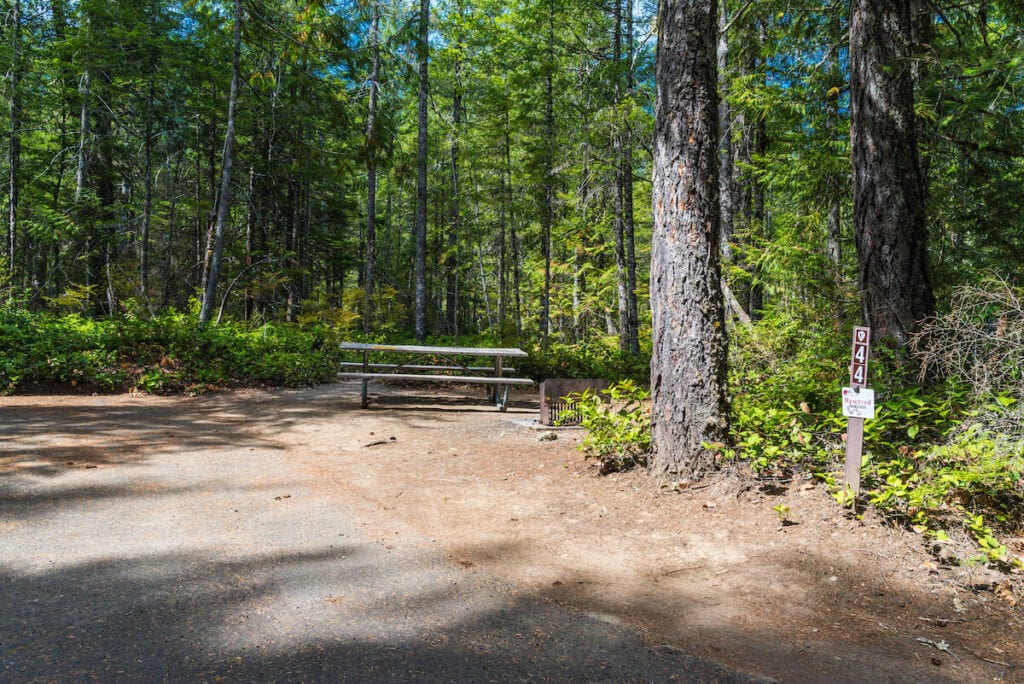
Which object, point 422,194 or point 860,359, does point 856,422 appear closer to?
point 860,359

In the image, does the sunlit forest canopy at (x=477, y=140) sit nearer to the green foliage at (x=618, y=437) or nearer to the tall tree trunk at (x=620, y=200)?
the tall tree trunk at (x=620, y=200)

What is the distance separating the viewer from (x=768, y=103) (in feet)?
28.2

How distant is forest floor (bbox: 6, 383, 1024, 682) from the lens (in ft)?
8.53

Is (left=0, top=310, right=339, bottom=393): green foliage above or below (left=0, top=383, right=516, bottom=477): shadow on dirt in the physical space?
above

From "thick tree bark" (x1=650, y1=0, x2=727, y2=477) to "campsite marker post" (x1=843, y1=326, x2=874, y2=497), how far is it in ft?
3.02

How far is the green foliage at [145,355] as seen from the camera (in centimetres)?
908

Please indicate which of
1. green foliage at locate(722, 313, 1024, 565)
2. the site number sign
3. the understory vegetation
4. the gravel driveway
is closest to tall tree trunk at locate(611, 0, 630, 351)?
the understory vegetation

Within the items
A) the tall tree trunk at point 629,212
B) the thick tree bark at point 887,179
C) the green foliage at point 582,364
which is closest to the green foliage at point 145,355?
the green foliage at point 582,364

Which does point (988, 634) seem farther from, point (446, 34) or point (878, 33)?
point (446, 34)

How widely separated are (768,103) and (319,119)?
48.3 feet

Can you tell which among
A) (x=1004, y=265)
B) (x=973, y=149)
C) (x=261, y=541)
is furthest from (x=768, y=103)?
(x=261, y=541)

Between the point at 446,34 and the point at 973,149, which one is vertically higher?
the point at 446,34

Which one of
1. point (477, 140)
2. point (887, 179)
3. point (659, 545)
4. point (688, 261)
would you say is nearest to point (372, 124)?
point (477, 140)

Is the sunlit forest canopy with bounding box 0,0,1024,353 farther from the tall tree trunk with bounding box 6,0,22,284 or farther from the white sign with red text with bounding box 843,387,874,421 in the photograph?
the white sign with red text with bounding box 843,387,874,421
